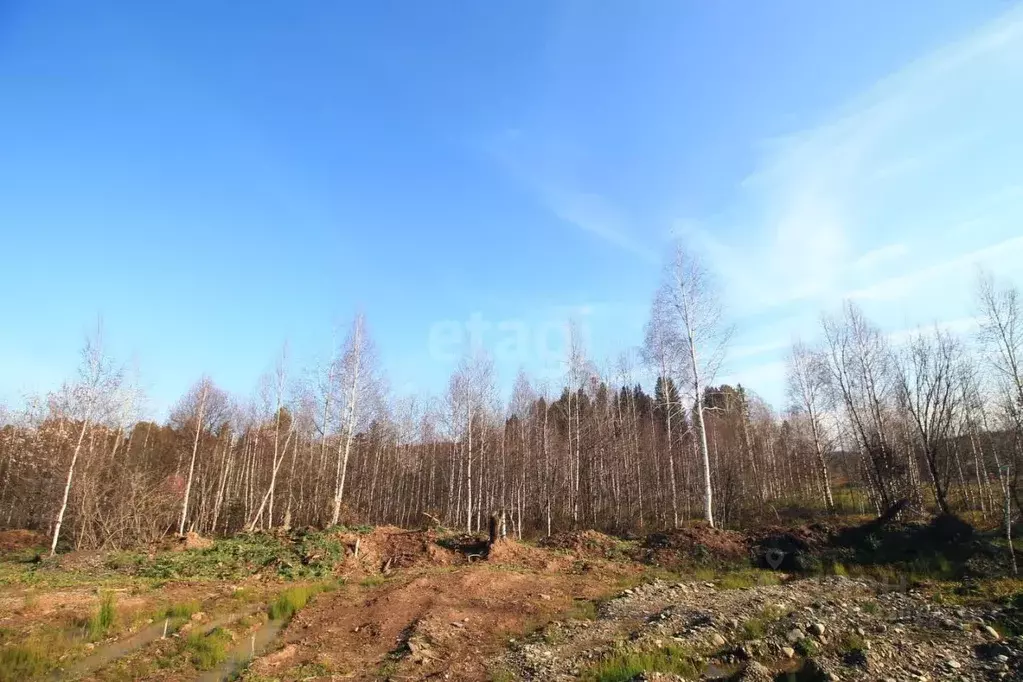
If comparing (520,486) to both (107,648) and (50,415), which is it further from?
(50,415)

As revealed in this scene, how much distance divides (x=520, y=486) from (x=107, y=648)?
20.7 metres

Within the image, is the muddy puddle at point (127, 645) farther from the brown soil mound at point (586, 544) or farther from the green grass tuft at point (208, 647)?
the brown soil mound at point (586, 544)

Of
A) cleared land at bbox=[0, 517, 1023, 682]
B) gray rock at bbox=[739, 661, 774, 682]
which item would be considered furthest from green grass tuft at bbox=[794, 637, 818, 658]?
gray rock at bbox=[739, 661, 774, 682]

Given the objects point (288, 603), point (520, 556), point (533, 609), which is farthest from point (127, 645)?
point (520, 556)

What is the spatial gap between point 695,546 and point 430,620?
34.4ft

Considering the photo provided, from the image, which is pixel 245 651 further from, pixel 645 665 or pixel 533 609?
pixel 645 665

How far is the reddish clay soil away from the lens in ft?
26.8

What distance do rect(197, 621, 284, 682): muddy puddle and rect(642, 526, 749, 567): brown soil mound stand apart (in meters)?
11.5

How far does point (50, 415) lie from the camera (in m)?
31.1

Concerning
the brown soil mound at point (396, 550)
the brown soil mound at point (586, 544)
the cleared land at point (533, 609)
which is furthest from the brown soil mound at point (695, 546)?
the brown soil mound at point (396, 550)

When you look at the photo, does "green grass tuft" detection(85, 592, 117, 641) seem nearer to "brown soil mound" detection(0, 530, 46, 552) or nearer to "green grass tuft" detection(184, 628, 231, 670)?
"green grass tuft" detection(184, 628, 231, 670)

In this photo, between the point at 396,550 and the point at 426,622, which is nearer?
the point at 426,622

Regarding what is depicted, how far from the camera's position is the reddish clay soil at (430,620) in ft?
26.8

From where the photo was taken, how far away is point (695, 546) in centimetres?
1736
